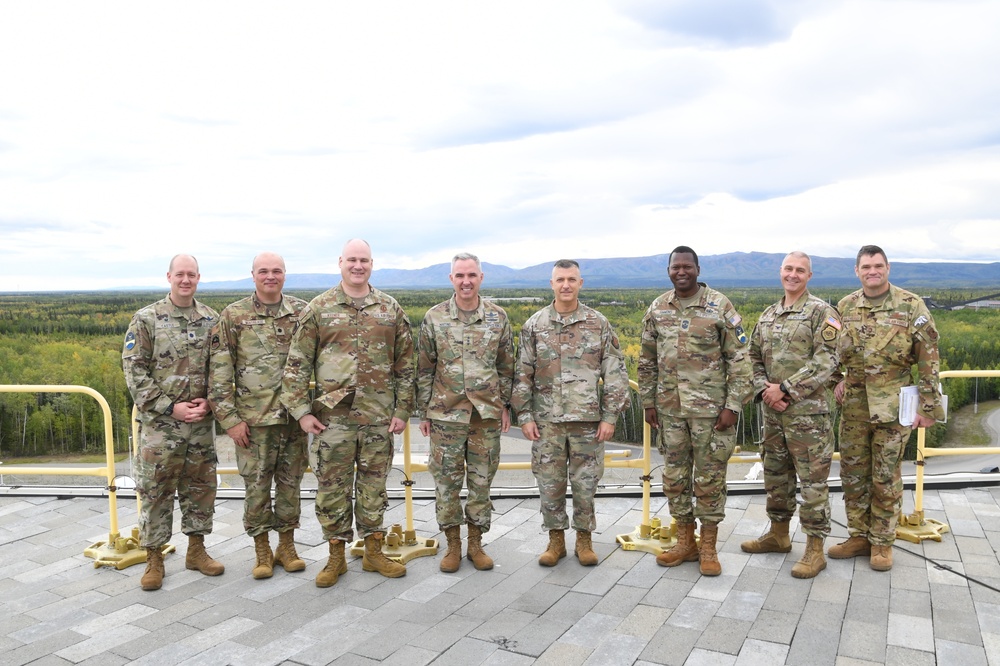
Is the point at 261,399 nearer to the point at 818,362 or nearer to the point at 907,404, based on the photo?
the point at 818,362

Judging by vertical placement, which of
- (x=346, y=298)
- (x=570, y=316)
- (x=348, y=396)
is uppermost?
(x=346, y=298)

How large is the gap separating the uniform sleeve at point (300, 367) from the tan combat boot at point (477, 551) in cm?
148

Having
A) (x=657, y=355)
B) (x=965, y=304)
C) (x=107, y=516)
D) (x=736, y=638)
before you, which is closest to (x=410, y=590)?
(x=736, y=638)

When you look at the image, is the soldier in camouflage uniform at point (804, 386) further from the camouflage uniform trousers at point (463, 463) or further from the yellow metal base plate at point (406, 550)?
the yellow metal base plate at point (406, 550)

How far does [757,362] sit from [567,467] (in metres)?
1.58

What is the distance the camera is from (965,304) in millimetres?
79625

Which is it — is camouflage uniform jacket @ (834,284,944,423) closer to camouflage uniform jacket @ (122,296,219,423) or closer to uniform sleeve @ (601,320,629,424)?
uniform sleeve @ (601,320,629,424)

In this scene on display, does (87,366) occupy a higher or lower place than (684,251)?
lower

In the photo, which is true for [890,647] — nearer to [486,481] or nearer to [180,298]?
[486,481]

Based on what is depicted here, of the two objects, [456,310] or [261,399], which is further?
[456,310]

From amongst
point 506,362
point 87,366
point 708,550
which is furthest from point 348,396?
point 87,366

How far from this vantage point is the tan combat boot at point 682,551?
482 centimetres

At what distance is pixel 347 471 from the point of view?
4625 millimetres

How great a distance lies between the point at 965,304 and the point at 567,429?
305 ft
